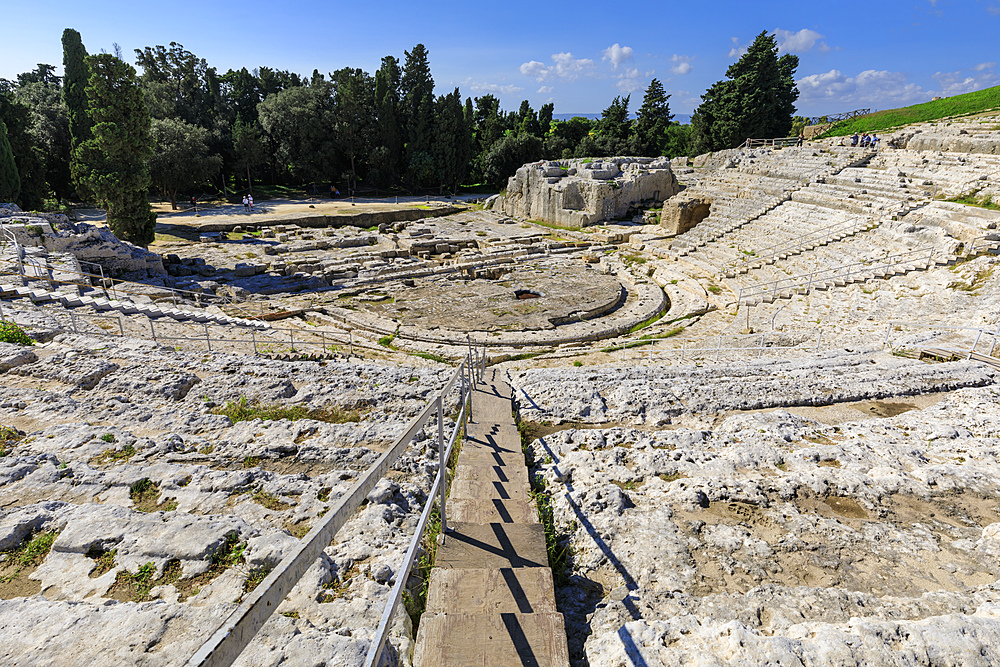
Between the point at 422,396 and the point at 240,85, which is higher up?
the point at 240,85

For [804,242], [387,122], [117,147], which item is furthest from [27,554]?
[387,122]

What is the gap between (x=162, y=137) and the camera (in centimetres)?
3700

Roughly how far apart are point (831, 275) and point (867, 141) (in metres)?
20.6

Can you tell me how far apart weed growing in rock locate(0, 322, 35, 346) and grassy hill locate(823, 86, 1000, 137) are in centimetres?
5018

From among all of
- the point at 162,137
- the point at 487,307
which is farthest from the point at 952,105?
the point at 162,137

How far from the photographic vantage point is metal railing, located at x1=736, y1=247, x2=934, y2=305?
18.2m

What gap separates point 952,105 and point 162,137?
63.2m

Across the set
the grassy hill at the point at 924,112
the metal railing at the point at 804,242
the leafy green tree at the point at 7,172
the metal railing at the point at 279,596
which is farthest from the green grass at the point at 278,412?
the grassy hill at the point at 924,112

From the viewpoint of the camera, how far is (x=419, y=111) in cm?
4950

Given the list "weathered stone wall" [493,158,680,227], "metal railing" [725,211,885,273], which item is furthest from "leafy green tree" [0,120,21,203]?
"metal railing" [725,211,885,273]

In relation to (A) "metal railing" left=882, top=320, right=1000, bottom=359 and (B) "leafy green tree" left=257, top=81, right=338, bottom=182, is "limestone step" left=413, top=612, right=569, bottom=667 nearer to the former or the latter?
(A) "metal railing" left=882, top=320, right=1000, bottom=359

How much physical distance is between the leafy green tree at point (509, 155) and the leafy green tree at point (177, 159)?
2519 cm

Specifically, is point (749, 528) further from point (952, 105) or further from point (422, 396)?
point (952, 105)

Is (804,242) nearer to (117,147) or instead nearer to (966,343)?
(966,343)
